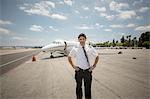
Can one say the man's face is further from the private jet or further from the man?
the private jet

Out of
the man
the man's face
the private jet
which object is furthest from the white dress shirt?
the private jet

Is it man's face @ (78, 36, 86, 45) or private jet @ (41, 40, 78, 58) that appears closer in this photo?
man's face @ (78, 36, 86, 45)

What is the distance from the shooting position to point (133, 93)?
673 centimetres

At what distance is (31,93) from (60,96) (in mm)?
1156

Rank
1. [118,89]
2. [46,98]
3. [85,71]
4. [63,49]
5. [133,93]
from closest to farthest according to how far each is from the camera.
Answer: [85,71]
[46,98]
[133,93]
[118,89]
[63,49]

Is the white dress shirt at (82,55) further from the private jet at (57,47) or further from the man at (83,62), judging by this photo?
the private jet at (57,47)

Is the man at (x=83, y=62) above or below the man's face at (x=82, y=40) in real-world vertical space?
below

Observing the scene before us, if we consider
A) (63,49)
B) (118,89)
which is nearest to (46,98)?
(118,89)

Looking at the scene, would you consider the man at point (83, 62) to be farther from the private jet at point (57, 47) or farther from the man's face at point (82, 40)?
the private jet at point (57, 47)

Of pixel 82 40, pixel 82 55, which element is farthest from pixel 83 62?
pixel 82 40

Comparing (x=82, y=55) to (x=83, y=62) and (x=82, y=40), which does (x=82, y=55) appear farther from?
(x=82, y=40)

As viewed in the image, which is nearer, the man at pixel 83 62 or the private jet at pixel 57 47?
the man at pixel 83 62

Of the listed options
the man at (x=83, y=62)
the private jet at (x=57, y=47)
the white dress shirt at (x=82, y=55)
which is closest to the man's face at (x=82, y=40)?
the man at (x=83, y=62)

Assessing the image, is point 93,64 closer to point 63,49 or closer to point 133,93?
point 133,93
